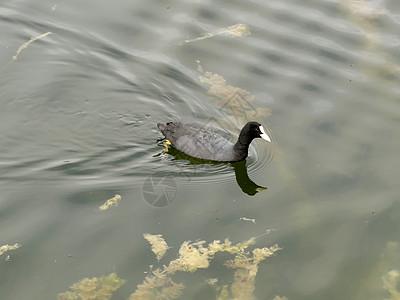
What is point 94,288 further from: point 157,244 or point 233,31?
point 233,31

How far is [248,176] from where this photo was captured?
27.9ft

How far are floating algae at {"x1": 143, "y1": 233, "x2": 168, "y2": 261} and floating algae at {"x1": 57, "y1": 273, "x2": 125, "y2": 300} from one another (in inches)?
21.7

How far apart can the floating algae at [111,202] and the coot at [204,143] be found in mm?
1443

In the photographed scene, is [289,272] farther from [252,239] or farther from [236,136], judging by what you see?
[236,136]

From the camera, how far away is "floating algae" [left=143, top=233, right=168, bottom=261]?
22.7ft

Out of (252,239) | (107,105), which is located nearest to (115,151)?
(107,105)

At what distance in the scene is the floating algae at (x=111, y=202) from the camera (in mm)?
7527

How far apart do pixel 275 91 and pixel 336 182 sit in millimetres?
2125

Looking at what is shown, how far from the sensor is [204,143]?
8766mm

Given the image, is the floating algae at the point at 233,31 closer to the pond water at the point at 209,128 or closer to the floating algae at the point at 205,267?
the pond water at the point at 209,128

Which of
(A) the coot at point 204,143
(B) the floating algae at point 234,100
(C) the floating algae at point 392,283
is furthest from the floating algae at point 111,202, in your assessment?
(C) the floating algae at point 392,283

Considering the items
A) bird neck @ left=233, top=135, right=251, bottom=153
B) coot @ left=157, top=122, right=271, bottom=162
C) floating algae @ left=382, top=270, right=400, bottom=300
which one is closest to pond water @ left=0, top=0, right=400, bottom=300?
floating algae @ left=382, top=270, right=400, bottom=300

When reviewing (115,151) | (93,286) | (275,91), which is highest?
(275,91)

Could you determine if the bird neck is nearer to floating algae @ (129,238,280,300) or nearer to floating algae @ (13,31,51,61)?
floating algae @ (129,238,280,300)
